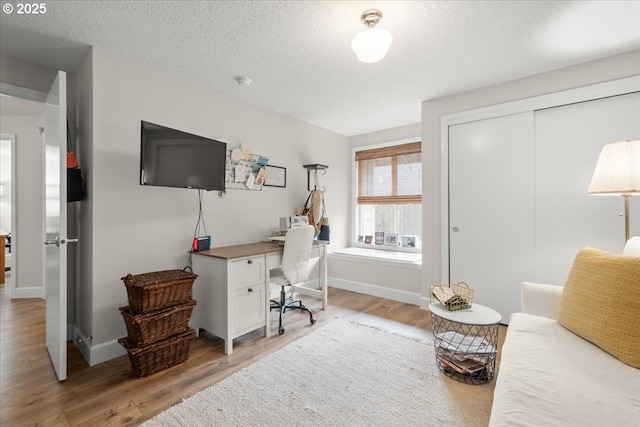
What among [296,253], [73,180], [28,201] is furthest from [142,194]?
[28,201]

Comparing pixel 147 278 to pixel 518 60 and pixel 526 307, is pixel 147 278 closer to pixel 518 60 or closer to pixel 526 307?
pixel 526 307

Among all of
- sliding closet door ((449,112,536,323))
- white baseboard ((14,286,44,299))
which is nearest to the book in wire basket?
sliding closet door ((449,112,536,323))

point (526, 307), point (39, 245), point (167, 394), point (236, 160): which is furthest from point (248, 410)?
point (39, 245)

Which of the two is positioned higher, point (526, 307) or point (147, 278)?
point (147, 278)

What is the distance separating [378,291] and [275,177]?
198 cm

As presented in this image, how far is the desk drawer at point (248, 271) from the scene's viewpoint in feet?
7.72

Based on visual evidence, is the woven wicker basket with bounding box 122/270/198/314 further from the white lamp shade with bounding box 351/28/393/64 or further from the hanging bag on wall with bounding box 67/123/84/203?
the white lamp shade with bounding box 351/28/393/64

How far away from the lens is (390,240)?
4371 millimetres

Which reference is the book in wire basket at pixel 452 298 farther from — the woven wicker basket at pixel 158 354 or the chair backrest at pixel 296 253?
the woven wicker basket at pixel 158 354

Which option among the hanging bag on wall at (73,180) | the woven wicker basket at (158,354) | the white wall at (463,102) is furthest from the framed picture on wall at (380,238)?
the hanging bag on wall at (73,180)

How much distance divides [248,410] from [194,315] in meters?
1.23

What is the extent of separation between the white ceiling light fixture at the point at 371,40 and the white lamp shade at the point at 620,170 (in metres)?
1.52

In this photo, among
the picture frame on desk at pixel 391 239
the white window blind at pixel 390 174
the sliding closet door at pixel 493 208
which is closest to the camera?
the sliding closet door at pixel 493 208

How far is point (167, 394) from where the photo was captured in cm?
177
